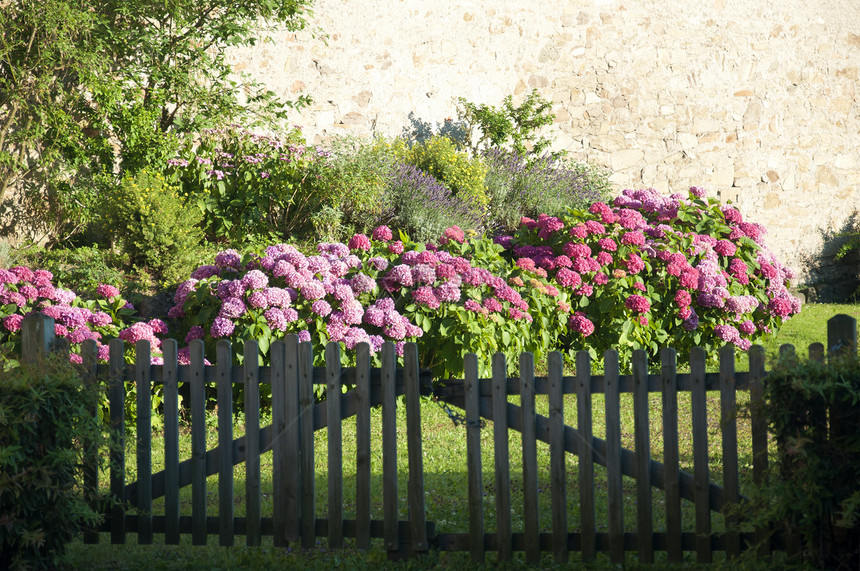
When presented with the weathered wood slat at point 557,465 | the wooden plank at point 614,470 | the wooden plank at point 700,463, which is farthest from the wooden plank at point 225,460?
the wooden plank at point 700,463

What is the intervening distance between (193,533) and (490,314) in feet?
8.96

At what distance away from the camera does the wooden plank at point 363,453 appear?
10.7 ft

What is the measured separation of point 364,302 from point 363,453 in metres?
2.37

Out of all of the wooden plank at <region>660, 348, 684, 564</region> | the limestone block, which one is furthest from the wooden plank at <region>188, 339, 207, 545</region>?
the limestone block

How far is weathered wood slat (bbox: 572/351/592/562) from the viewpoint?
3.15 meters

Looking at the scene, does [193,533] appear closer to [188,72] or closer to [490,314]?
[490,314]

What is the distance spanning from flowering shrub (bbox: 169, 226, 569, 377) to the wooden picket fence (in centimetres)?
169

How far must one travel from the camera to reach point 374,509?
12.8 ft

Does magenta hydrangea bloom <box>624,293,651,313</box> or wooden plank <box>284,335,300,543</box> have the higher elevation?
magenta hydrangea bloom <box>624,293,651,313</box>

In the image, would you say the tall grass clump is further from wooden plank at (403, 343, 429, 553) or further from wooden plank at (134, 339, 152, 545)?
wooden plank at (134, 339, 152, 545)

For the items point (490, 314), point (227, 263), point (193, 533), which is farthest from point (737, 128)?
point (193, 533)

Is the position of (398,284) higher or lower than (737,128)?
lower

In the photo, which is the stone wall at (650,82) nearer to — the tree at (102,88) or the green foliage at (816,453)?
the tree at (102,88)

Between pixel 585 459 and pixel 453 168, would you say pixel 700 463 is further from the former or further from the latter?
pixel 453 168
